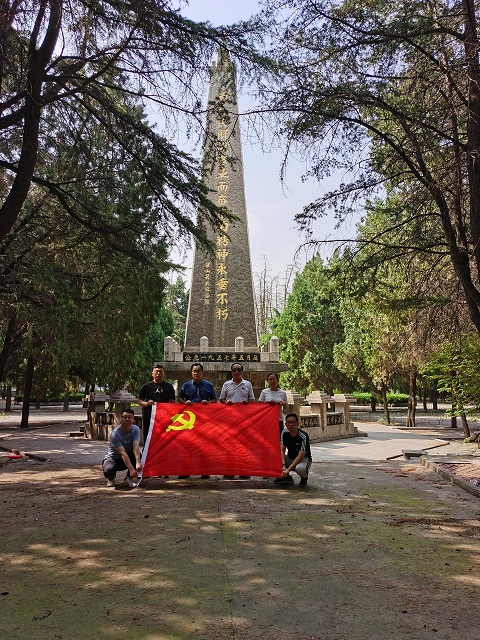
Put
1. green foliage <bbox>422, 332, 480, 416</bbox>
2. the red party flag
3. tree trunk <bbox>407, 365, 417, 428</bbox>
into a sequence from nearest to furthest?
the red party flag → green foliage <bbox>422, 332, 480, 416</bbox> → tree trunk <bbox>407, 365, 417, 428</bbox>

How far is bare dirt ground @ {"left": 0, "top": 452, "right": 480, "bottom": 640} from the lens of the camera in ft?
9.37

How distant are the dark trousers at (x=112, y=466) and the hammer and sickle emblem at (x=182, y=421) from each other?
23.6 inches

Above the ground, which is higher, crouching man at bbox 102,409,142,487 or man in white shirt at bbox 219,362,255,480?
man in white shirt at bbox 219,362,255,480

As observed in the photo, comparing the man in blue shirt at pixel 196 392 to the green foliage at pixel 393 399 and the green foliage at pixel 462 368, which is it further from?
the green foliage at pixel 393 399

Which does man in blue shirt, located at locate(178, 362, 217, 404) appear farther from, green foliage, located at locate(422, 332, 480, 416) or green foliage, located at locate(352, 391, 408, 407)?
green foliage, located at locate(352, 391, 408, 407)

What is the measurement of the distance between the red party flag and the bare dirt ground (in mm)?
321

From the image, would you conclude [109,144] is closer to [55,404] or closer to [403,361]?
[403,361]

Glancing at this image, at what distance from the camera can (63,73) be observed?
716 cm

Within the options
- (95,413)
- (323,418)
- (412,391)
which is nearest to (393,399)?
(412,391)

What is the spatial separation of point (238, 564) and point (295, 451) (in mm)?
3236

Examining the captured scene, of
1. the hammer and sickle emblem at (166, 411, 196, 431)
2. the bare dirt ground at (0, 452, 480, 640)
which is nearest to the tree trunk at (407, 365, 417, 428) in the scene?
the bare dirt ground at (0, 452, 480, 640)

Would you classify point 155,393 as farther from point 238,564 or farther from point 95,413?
point 95,413

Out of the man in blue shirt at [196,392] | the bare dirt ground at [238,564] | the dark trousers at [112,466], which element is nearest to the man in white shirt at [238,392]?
the man in blue shirt at [196,392]

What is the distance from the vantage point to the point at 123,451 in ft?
22.1
